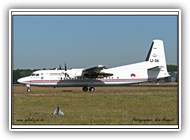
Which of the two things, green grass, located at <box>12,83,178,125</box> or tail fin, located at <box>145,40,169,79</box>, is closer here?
green grass, located at <box>12,83,178,125</box>

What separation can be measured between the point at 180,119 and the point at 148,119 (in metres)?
0.48

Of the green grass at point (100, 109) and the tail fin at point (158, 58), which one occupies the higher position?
the tail fin at point (158, 58)

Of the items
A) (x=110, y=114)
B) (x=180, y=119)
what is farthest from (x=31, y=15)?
(x=180, y=119)

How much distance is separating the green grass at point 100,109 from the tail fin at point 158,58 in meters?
0.32

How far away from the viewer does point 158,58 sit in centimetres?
676

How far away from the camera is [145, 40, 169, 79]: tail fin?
5.91m

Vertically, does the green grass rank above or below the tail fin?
below

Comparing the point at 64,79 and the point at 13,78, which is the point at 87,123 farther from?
the point at 64,79

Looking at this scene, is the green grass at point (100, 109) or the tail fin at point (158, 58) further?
the tail fin at point (158, 58)

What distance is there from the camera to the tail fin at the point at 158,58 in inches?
233

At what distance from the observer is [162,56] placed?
6242mm

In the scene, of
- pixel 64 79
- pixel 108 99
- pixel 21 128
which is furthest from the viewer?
pixel 64 79

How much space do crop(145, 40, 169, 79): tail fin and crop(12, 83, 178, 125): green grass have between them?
32 centimetres

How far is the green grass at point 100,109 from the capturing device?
5676mm
